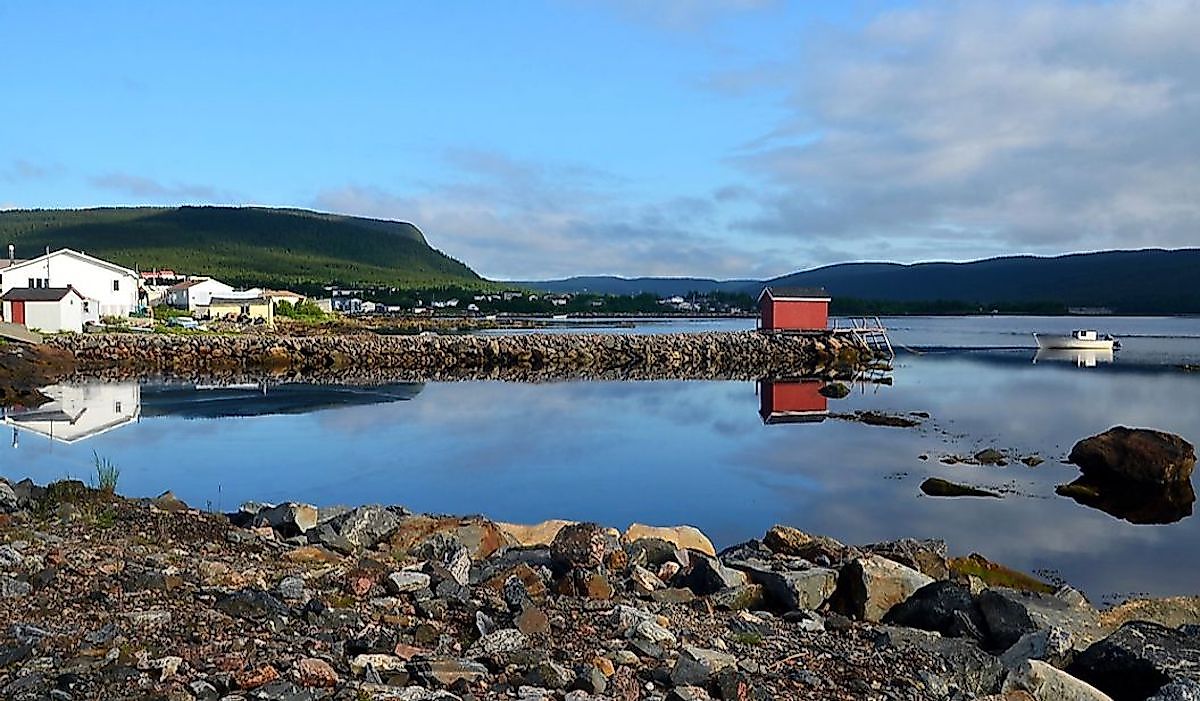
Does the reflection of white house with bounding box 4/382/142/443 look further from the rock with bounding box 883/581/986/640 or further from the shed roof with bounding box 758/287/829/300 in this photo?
the shed roof with bounding box 758/287/829/300

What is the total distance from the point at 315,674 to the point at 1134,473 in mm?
Result: 17839

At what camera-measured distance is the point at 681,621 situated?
6633mm

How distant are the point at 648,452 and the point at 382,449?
18.7 feet

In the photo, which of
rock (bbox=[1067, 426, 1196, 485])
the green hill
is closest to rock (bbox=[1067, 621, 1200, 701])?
rock (bbox=[1067, 426, 1196, 485])

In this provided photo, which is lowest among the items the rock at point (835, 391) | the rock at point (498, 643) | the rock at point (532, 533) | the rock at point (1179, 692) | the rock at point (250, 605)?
the rock at point (835, 391)

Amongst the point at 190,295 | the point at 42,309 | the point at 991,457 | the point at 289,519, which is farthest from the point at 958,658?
the point at 190,295

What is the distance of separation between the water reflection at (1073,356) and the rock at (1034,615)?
152ft

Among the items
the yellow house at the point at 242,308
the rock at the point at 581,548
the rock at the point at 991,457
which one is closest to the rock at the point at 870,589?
the rock at the point at 581,548

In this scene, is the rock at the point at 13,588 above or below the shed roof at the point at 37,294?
below

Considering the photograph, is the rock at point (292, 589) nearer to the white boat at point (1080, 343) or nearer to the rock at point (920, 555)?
the rock at point (920, 555)

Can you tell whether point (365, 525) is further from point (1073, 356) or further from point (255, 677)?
point (1073, 356)

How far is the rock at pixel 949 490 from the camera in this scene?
17.4 m

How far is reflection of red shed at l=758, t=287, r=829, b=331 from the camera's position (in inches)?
2164

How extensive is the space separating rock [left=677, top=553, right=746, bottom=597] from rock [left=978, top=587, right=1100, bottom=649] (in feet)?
6.14
